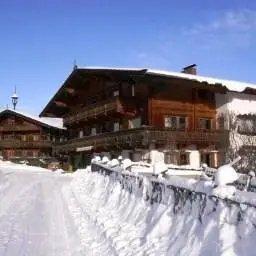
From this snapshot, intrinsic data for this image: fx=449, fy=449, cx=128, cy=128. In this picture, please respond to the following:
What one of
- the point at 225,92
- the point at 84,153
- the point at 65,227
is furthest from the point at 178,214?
the point at 84,153

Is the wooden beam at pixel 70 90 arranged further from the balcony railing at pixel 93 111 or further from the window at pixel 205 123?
the window at pixel 205 123

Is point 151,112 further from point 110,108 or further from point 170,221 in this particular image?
point 170,221

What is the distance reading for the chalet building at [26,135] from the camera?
53844 millimetres

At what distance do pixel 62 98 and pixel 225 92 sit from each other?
726 inches

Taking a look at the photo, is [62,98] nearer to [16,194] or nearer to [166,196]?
[16,194]

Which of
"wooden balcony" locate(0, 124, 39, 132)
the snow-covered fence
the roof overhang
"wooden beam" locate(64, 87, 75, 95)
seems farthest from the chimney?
the snow-covered fence

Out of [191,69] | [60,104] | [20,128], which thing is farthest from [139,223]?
[20,128]

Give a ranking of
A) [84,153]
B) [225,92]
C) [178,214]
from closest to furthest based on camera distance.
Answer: [178,214] → [225,92] → [84,153]

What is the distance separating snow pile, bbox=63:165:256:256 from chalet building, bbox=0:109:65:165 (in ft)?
142

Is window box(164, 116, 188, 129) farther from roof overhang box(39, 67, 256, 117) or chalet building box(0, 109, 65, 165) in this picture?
chalet building box(0, 109, 65, 165)

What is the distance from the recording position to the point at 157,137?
30328 mm

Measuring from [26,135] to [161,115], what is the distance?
27695 millimetres

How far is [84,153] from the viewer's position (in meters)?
43.6

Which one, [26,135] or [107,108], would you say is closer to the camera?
[107,108]
